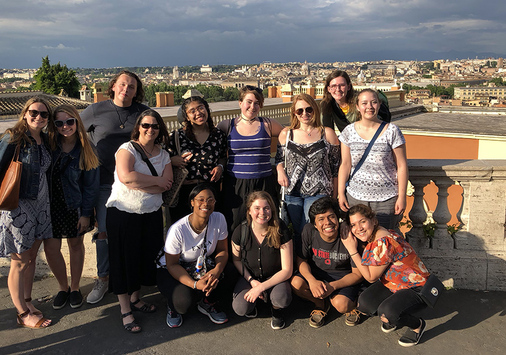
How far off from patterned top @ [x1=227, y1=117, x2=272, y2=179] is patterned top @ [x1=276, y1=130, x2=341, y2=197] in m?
0.20

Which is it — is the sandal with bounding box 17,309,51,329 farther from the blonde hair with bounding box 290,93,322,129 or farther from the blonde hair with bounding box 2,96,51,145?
the blonde hair with bounding box 290,93,322,129

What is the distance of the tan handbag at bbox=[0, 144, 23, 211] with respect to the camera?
122 inches

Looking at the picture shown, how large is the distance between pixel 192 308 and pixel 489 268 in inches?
96.2

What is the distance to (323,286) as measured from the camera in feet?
10.8

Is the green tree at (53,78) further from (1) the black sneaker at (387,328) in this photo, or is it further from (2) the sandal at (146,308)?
(1) the black sneaker at (387,328)

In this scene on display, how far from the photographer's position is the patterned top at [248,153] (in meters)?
3.63

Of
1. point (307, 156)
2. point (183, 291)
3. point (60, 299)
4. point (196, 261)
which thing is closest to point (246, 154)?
point (307, 156)

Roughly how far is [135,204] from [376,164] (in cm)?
179

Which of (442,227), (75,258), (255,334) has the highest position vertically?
(442,227)

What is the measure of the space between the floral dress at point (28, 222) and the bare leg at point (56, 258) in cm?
14

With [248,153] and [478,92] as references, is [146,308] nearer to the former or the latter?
[248,153]

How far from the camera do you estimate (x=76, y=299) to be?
368 cm

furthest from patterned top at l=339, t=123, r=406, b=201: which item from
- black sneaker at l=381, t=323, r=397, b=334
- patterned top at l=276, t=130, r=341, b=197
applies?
black sneaker at l=381, t=323, r=397, b=334

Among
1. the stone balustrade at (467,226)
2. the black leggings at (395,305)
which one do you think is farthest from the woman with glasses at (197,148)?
the stone balustrade at (467,226)
